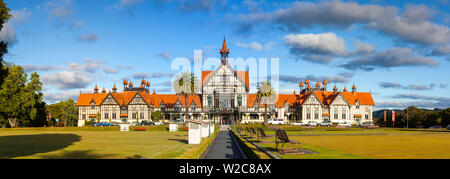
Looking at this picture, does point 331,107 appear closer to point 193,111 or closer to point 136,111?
point 193,111

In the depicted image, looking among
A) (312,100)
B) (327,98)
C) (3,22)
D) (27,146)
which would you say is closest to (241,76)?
(312,100)

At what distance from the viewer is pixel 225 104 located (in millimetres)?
94625

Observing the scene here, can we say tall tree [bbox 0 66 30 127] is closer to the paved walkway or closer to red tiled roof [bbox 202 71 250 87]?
red tiled roof [bbox 202 71 250 87]

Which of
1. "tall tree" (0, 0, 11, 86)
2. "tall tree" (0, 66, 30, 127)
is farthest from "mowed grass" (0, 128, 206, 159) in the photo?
"tall tree" (0, 66, 30, 127)

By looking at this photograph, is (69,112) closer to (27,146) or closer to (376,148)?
(27,146)

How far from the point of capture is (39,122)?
278ft

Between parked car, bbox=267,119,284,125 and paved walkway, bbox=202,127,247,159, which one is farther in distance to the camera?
parked car, bbox=267,119,284,125

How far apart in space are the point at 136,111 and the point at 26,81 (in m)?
29.2

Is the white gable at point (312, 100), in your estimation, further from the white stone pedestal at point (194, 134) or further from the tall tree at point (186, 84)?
the white stone pedestal at point (194, 134)

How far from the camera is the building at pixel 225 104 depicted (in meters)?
93.1

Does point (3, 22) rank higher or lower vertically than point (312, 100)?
higher

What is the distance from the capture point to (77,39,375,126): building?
93125 mm
